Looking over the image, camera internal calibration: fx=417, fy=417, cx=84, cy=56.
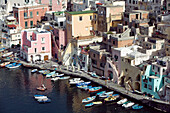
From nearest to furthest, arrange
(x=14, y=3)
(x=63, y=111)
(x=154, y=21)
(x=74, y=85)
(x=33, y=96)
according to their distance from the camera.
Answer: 1. (x=63, y=111)
2. (x=33, y=96)
3. (x=74, y=85)
4. (x=154, y=21)
5. (x=14, y=3)

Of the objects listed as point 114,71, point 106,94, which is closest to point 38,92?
point 106,94

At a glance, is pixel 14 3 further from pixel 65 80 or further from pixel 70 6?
pixel 65 80

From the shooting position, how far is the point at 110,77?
288ft

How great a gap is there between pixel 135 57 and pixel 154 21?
19458 mm

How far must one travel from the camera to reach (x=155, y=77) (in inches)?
3044

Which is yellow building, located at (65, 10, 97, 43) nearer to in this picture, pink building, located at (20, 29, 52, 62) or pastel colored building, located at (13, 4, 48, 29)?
pink building, located at (20, 29, 52, 62)

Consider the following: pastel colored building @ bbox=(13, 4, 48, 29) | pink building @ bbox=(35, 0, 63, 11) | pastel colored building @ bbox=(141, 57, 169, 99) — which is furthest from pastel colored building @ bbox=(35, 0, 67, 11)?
pastel colored building @ bbox=(141, 57, 169, 99)

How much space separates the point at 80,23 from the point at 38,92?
24.8 metres

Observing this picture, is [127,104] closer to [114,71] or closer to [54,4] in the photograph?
[114,71]

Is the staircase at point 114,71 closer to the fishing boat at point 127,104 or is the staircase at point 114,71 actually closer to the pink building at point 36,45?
the fishing boat at point 127,104

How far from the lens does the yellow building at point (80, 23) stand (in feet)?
328

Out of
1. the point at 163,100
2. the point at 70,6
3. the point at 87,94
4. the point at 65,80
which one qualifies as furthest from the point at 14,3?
the point at 163,100

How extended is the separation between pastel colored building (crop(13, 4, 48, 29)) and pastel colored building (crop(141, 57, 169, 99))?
47476 mm

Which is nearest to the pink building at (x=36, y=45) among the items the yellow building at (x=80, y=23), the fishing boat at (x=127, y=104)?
the yellow building at (x=80, y=23)
